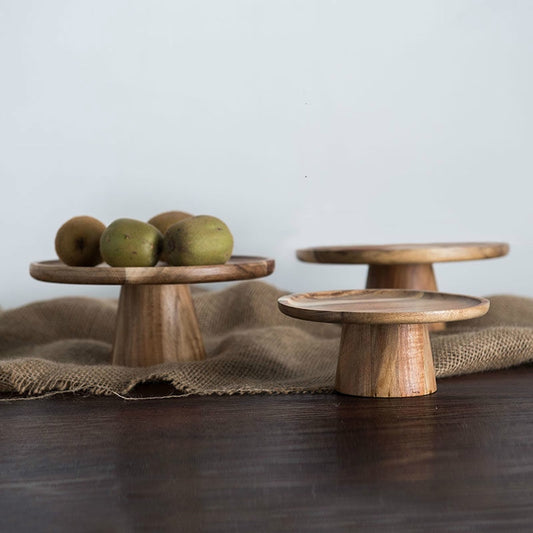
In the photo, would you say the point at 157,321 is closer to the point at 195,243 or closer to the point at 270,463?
the point at 195,243

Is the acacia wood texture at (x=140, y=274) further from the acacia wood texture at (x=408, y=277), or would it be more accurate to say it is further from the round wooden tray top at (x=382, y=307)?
the acacia wood texture at (x=408, y=277)

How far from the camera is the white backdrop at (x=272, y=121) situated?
4.68ft

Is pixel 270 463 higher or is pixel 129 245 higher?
pixel 129 245

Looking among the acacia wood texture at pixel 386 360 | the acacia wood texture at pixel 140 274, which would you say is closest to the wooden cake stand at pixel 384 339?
the acacia wood texture at pixel 386 360

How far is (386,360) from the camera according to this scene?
2.56ft

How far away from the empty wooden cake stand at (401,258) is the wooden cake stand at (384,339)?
25 cm

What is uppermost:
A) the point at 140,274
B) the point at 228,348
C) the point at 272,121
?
the point at 272,121

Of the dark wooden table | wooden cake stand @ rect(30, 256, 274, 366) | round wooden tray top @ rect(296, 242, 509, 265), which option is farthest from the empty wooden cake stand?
the dark wooden table

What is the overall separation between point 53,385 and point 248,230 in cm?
67

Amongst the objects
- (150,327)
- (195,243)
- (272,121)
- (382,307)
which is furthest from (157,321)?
(272,121)

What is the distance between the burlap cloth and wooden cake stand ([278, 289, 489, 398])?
5 centimetres

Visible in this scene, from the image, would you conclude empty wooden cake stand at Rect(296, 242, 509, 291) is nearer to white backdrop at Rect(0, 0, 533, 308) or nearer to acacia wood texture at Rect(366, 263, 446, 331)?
acacia wood texture at Rect(366, 263, 446, 331)

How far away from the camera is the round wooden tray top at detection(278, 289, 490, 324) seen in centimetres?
73

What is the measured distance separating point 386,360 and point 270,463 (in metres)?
0.21
